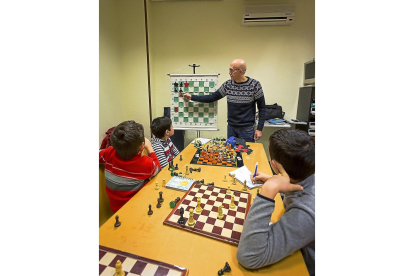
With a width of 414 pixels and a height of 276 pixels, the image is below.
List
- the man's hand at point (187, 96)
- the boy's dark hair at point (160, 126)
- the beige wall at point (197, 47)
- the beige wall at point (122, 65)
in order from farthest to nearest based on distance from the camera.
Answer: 1. the beige wall at point (197, 47)
2. the beige wall at point (122, 65)
3. the man's hand at point (187, 96)
4. the boy's dark hair at point (160, 126)

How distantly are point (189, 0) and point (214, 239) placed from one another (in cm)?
372

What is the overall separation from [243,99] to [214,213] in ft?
5.45

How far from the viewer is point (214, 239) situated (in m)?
0.78

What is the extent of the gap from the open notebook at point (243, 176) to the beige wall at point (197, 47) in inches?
93.4

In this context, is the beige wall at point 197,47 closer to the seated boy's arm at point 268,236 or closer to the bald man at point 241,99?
the bald man at point 241,99

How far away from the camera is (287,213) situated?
707 mm

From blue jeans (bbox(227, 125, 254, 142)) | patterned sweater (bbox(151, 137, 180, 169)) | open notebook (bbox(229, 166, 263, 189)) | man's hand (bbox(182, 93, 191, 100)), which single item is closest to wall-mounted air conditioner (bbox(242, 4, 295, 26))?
man's hand (bbox(182, 93, 191, 100))

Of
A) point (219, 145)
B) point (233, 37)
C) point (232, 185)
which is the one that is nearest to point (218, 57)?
point (233, 37)

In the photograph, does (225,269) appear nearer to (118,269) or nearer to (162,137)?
(118,269)

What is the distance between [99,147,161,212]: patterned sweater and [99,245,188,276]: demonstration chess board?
53 centimetres

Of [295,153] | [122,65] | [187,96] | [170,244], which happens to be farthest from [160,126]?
[122,65]

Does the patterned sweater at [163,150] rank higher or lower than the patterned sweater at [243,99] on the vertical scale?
lower

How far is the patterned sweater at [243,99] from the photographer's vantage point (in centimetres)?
229

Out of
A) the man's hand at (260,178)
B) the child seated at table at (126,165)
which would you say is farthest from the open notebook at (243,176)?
the child seated at table at (126,165)
